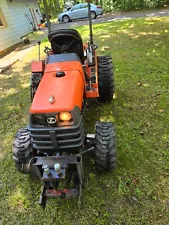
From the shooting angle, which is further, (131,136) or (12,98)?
(12,98)

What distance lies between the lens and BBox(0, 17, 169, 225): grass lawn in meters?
2.51

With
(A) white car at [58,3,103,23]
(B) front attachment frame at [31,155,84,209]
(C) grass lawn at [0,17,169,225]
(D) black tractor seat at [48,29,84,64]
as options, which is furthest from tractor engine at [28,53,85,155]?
(A) white car at [58,3,103,23]

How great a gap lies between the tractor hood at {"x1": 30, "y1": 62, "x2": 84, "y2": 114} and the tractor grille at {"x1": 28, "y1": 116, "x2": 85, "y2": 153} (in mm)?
207

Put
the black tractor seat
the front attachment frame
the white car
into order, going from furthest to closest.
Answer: the white car < the black tractor seat < the front attachment frame

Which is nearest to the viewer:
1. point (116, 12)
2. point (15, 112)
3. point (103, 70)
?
point (103, 70)

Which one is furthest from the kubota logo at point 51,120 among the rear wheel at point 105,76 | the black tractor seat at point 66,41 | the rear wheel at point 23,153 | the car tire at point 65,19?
the car tire at point 65,19

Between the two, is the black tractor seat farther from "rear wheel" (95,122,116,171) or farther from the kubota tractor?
"rear wheel" (95,122,116,171)

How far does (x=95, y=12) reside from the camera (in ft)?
53.5

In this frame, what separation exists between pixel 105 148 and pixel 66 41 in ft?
6.31

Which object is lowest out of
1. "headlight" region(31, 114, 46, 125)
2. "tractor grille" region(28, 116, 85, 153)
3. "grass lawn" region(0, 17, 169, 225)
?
"grass lawn" region(0, 17, 169, 225)

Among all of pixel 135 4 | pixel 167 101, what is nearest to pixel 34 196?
pixel 167 101

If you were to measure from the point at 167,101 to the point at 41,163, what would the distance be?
286cm

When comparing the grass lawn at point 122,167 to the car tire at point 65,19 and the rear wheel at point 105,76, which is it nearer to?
the rear wheel at point 105,76

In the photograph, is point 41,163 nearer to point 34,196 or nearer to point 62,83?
point 34,196
